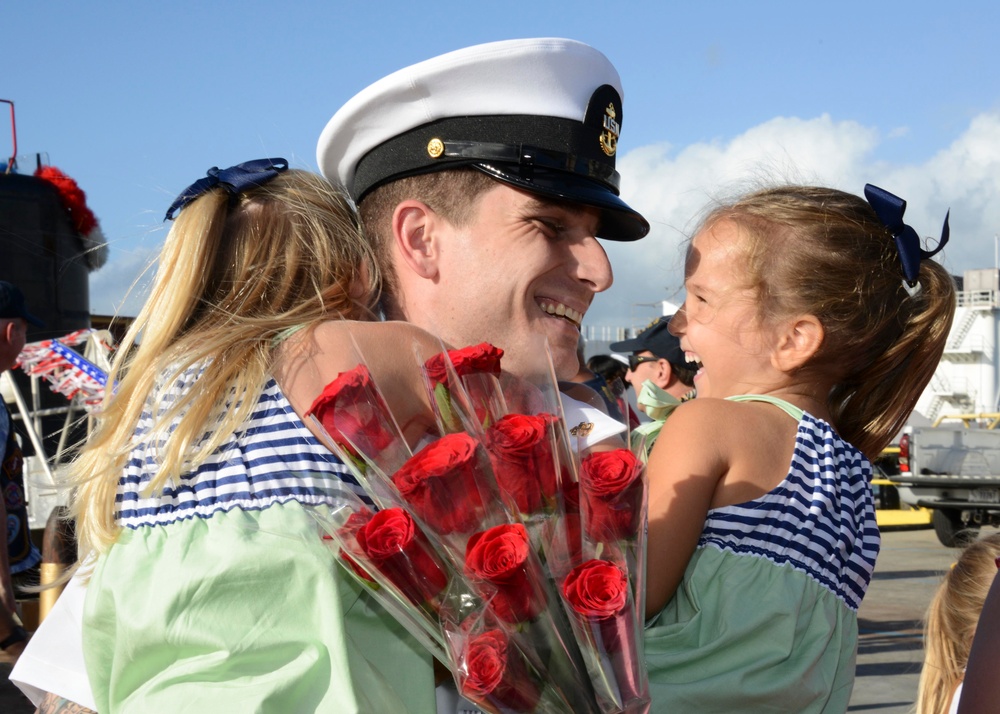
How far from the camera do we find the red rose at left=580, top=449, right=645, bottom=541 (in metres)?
1.30

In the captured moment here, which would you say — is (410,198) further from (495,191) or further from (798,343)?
(798,343)

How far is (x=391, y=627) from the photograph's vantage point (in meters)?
1.58

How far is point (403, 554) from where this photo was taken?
4.24 ft

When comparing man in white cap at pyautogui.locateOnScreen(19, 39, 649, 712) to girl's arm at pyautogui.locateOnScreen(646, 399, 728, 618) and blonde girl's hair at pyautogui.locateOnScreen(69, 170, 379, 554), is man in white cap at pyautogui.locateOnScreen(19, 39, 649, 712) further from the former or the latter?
girl's arm at pyautogui.locateOnScreen(646, 399, 728, 618)

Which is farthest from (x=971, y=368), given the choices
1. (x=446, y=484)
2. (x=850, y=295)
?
(x=446, y=484)

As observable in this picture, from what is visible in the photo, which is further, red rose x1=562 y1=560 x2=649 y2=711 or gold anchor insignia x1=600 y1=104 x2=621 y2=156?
gold anchor insignia x1=600 y1=104 x2=621 y2=156

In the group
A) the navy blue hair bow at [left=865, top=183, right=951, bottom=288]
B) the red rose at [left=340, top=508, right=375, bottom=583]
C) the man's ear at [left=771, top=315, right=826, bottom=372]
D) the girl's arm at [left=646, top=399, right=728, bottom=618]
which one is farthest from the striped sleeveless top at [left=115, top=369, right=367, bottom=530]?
the navy blue hair bow at [left=865, top=183, right=951, bottom=288]

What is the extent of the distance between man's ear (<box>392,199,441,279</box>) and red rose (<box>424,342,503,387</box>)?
1.75 feet

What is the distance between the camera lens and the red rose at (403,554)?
4.20 ft

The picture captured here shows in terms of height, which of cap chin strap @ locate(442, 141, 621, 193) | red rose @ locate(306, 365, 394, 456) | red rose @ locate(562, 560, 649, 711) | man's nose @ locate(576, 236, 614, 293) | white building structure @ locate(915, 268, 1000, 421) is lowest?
white building structure @ locate(915, 268, 1000, 421)

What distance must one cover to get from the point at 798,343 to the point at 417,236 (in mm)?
870

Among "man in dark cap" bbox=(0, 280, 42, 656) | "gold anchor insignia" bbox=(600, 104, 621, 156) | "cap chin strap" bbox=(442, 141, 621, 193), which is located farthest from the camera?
"man in dark cap" bbox=(0, 280, 42, 656)

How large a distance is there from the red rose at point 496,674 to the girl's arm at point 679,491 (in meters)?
0.60

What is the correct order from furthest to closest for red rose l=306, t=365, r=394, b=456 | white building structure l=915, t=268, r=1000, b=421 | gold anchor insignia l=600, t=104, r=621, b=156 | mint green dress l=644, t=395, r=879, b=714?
white building structure l=915, t=268, r=1000, b=421 < gold anchor insignia l=600, t=104, r=621, b=156 < mint green dress l=644, t=395, r=879, b=714 < red rose l=306, t=365, r=394, b=456
